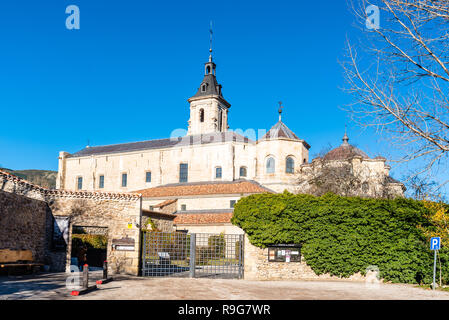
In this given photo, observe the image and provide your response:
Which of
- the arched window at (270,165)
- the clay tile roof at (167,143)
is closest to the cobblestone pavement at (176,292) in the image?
the arched window at (270,165)

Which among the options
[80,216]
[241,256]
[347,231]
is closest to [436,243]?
[347,231]

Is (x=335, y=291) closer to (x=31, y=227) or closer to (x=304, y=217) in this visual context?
(x=304, y=217)

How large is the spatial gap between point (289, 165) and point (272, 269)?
1241 inches

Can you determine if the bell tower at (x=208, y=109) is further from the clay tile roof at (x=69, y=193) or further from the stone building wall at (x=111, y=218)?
the stone building wall at (x=111, y=218)

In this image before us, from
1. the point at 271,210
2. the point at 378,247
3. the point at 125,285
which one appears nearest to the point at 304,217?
the point at 271,210

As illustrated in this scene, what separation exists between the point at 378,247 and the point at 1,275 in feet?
51.4

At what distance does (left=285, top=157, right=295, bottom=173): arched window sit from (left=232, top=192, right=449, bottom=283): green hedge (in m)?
29.9

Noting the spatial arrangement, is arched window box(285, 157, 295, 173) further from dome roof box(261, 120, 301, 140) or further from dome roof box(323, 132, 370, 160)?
dome roof box(323, 132, 370, 160)

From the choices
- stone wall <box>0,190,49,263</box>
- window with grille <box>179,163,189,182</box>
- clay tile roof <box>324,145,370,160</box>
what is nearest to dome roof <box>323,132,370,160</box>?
clay tile roof <box>324,145,370,160</box>

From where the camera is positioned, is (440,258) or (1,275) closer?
(1,275)

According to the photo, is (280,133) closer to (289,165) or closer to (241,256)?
(289,165)

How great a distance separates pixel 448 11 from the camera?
6.76m

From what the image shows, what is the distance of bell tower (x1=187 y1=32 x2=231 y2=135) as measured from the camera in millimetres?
63875

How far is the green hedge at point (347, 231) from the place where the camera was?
17.3 meters
